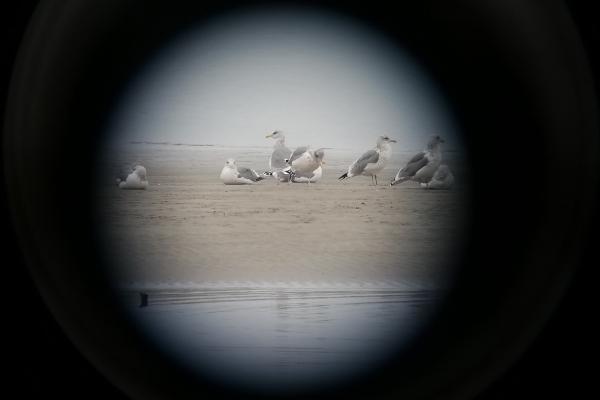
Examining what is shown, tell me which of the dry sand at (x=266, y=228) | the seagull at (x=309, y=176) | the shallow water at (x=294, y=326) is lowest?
the shallow water at (x=294, y=326)

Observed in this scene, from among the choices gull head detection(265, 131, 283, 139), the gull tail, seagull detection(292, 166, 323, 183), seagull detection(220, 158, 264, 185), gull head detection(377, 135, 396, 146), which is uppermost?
gull head detection(265, 131, 283, 139)

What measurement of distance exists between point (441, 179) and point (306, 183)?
17 cm

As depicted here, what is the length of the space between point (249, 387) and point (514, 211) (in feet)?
1.33

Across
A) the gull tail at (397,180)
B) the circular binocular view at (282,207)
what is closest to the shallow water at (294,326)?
the circular binocular view at (282,207)

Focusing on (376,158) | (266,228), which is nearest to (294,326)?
(266,228)

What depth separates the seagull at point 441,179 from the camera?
3.09 feet

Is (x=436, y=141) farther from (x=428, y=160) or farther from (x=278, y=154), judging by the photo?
(x=278, y=154)

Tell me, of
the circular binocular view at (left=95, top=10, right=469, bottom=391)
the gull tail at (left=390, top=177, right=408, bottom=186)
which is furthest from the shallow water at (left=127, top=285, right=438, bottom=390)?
the gull tail at (left=390, top=177, right=408, bottom=186)

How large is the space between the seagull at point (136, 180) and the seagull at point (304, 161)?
0.18 meters

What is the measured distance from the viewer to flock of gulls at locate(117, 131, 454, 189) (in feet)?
3.09

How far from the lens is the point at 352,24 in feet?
3.00

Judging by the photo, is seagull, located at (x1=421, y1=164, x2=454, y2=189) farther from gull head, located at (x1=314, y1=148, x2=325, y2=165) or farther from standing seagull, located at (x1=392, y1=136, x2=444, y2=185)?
gull head, located at (x1=314, y1=148, x2=325, y2=165)

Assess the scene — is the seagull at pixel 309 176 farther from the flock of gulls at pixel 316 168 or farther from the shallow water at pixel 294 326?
the shallow water at pixel 294 326

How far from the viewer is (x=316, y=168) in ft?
3.17
